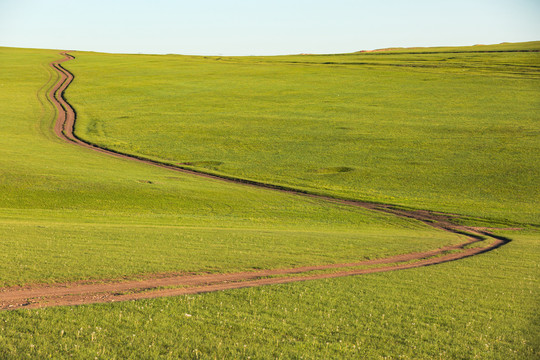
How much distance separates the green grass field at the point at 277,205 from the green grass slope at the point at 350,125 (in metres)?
0.35

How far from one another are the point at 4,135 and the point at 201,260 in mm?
48019

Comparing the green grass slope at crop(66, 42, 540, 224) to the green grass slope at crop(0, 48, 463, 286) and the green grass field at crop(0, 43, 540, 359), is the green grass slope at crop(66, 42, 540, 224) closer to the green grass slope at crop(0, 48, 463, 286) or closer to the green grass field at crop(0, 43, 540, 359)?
the green grass field at crop(0, 43, 540, 359)

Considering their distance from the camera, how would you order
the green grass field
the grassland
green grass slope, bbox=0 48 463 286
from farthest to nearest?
green grass slope, bbox=0 48 463 286 < the green grass field < the grassland

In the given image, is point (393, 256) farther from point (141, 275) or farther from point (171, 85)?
point (171, 85)

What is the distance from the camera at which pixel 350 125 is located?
65562 mm

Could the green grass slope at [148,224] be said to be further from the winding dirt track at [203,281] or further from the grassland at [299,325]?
the grassland at [299,325]

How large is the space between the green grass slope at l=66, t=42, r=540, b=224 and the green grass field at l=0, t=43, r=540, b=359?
353 millimetres

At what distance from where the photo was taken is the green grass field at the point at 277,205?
42.7 ft

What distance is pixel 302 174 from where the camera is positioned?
1924 inches

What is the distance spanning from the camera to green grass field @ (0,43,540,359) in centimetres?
1302

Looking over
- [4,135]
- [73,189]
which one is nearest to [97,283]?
[73,189]

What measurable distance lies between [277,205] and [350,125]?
29809 millimetres

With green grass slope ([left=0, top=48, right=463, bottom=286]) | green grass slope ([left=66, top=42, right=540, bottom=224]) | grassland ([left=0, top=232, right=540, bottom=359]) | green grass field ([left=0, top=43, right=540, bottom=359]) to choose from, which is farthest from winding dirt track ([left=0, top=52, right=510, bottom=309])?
green grass slope ([left=66, top=42, right=540, bottom=224])

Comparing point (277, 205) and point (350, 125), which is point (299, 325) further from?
point (350, 125)
